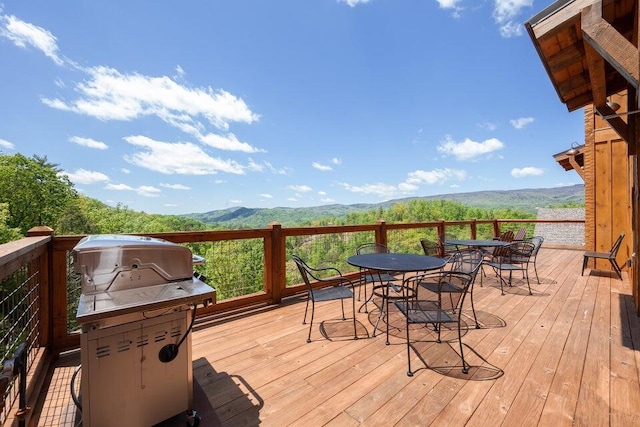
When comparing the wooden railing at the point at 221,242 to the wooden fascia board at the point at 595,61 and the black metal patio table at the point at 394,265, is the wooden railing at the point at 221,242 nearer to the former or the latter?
the black metal patio table at the point at 394,265

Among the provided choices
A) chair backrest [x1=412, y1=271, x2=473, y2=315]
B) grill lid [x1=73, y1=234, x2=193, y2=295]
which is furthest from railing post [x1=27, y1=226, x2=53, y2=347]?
chair backrest [x1=412, y1=271, x2=473, y2=315]

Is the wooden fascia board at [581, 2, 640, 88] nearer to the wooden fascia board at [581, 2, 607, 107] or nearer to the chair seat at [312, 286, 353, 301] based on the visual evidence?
the wooden fascia board at [581, 2, 607, 107]

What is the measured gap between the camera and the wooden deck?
1.64 metres

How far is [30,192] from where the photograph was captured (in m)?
23.2

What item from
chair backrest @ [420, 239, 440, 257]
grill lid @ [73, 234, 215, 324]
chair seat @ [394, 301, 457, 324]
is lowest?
chair seat @ [394, 301, 457, 324]

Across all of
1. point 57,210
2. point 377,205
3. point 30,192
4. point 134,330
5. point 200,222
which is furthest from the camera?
point 377,205

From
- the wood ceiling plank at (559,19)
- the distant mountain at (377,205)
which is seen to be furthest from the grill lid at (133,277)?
the distant mountain at (377,205)

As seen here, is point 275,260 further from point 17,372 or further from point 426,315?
point 17,372

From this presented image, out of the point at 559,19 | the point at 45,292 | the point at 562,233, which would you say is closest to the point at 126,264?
the point at 45,292

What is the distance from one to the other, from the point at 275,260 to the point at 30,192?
3102 cm

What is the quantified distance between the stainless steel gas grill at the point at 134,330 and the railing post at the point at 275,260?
1885 mm

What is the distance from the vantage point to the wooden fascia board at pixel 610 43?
231 cm

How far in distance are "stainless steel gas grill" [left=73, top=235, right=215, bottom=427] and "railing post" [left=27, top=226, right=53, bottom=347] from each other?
1.06m

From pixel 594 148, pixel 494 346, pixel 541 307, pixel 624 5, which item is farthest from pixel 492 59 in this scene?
pixel 494 346
